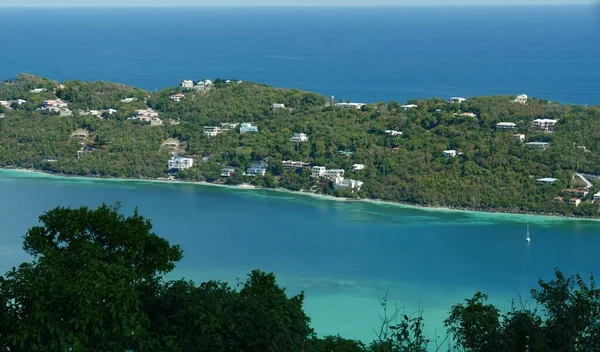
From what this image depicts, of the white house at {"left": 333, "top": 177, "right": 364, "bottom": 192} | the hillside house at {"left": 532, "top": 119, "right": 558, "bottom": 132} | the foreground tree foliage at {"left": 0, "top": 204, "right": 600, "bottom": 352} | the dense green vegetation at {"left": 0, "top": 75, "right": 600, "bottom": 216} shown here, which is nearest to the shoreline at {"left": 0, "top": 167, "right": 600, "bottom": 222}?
the dense green vegetation at {"left": 0, "top": 75, "right": 600, "bottom": 216}

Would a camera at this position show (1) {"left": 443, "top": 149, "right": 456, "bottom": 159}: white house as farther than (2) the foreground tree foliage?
Yes

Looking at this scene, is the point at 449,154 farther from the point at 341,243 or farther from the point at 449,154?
the point at 341,243

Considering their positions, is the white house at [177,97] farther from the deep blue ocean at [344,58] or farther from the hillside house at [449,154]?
the deep blue ocean at [344,58]

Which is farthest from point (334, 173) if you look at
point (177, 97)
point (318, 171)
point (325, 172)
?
point (177, 97)

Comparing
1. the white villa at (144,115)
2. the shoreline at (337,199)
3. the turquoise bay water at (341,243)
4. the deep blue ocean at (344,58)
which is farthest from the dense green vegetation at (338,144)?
the deep blue ocean at (344,58)

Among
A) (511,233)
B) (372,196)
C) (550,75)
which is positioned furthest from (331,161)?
(550,75)

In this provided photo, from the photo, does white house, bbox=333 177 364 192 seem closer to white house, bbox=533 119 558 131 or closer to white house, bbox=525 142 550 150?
white house, bbox=525 142 550 150
